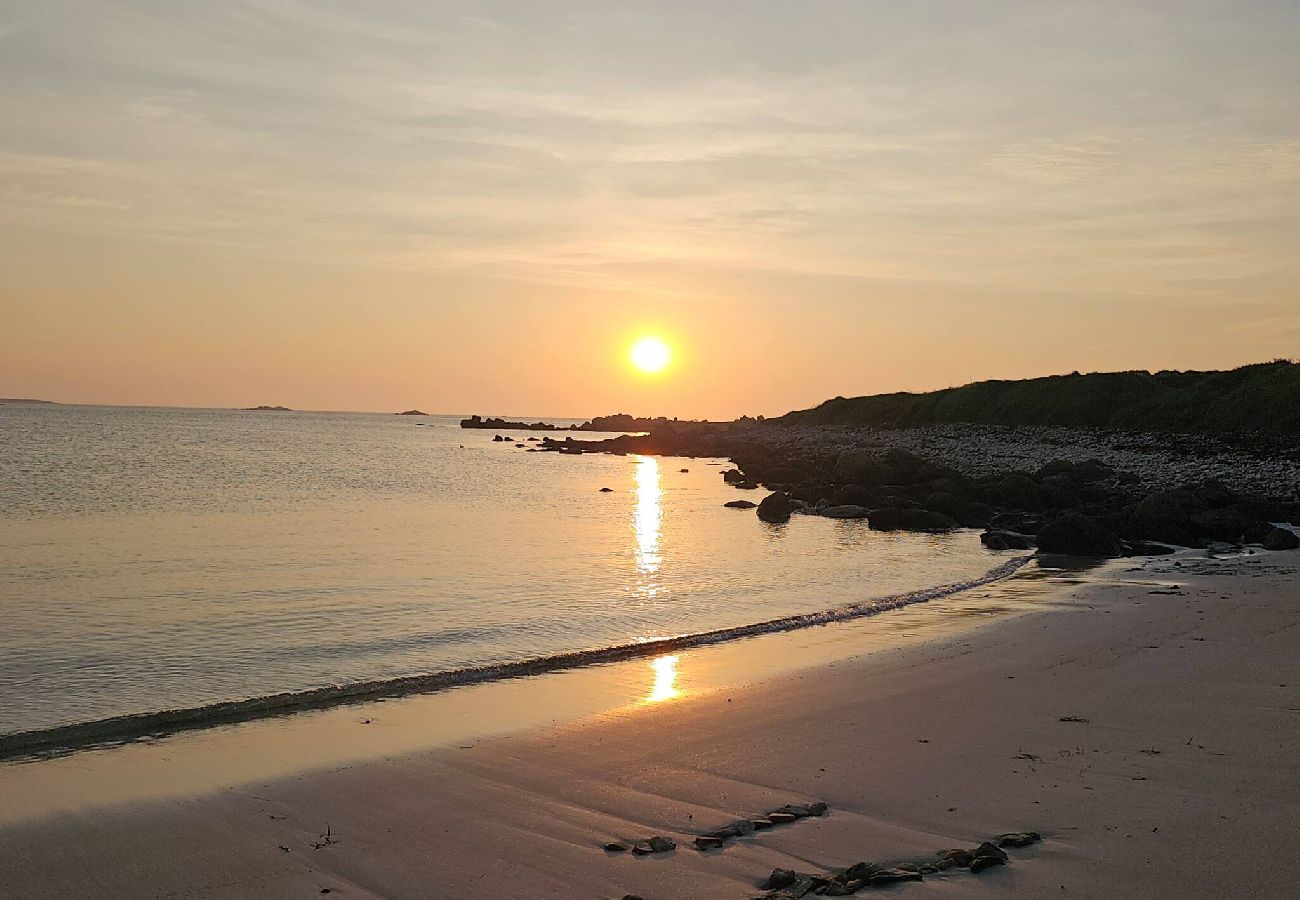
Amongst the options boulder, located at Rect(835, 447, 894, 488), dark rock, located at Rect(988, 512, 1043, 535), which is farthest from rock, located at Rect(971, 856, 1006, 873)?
boulder, located at Rect(835, 447, 894, 488)

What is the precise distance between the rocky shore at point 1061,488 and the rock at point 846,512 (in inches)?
1.8

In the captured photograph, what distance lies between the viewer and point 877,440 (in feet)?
211

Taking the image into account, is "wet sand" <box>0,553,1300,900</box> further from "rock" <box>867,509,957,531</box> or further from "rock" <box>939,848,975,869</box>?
"rock" <box>867,509,957,531</box>

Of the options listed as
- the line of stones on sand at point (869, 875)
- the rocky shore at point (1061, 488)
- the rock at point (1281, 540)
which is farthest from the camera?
the rocky shore at point (1061, 488)

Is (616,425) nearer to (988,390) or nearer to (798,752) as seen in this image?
(988,390)

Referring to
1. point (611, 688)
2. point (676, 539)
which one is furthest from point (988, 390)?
point (611, 688)

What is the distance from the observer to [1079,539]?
73.0 ft

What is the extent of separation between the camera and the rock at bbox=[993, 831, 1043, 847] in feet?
19.2

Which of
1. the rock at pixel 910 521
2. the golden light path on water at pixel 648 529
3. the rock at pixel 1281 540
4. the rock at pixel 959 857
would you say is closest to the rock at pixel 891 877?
the rock at pixel 959 857

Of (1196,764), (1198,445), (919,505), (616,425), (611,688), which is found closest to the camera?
(1196,764)

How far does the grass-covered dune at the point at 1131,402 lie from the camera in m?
46.7

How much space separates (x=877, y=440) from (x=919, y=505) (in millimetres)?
34025

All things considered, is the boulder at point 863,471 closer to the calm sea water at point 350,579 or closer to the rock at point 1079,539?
the calm sea water at point 350,579

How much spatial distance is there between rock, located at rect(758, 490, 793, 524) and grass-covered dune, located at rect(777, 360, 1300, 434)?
82.4 feet
